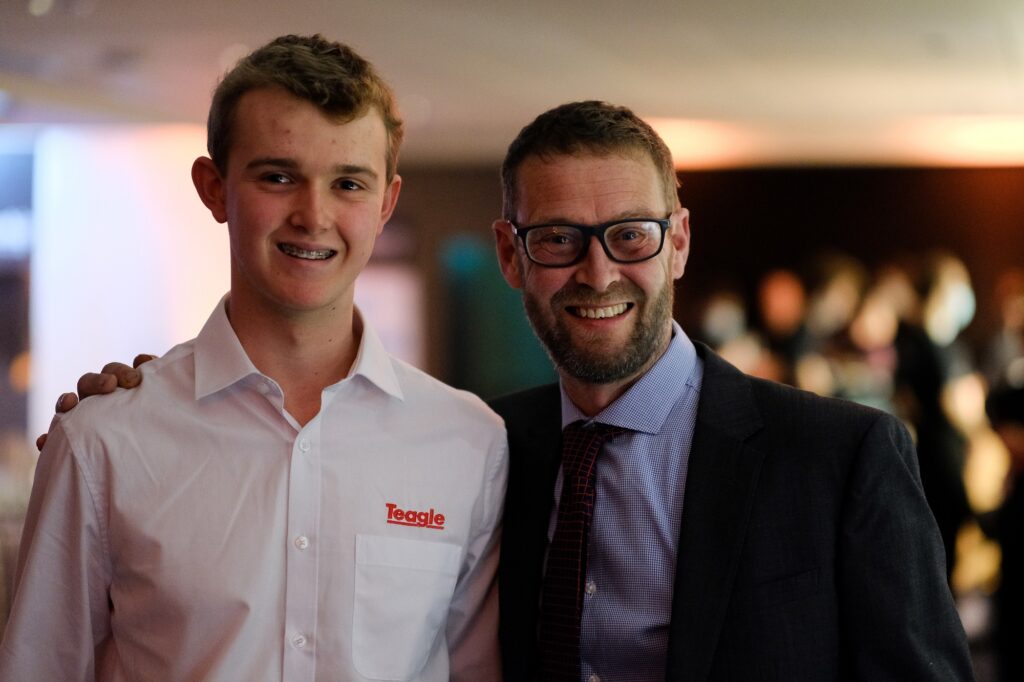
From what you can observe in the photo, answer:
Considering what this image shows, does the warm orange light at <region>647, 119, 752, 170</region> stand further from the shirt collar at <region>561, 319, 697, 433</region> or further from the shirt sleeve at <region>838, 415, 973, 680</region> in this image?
the shirt sleeve at <region>838, 415, 973, 680</region>

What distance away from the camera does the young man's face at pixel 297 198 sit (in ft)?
6.35

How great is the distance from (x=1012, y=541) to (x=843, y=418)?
143 inches

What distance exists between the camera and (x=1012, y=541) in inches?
203

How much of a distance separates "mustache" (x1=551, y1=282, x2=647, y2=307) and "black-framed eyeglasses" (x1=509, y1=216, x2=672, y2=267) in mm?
46

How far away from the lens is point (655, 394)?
7.09 ft

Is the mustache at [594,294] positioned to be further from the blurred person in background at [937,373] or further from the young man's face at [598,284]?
the blurred person in background at [937,373]

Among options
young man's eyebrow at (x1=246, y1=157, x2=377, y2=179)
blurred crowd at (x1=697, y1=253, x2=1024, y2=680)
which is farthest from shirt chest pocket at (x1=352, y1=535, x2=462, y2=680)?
blurred crowd at (x1=697, y1=253, x2=1024, y2=680)

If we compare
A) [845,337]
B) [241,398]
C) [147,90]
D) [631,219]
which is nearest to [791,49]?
[845,337]

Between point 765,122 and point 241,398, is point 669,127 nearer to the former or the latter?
point 765,122

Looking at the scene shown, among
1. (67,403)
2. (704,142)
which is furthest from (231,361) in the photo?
(704,142)

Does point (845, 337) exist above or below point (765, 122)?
below

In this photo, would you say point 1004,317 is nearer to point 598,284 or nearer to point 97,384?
point 598,284

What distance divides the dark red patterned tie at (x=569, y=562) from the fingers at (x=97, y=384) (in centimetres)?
84

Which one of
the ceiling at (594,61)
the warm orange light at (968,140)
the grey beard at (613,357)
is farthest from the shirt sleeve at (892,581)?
the warm orange light at (968,140)
